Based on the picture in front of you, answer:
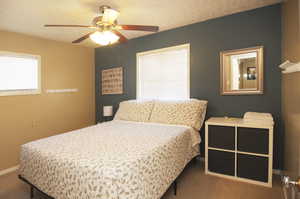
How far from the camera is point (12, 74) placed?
2908 millimetres

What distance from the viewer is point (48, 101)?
3352 millimetres

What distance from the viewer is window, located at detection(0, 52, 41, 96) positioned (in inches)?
110

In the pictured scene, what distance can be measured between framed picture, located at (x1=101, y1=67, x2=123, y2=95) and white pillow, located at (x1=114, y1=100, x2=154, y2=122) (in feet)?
2.37

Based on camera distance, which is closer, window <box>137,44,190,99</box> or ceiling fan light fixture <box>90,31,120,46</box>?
ceiling fan light fixture <box>90,31,120,46</box>

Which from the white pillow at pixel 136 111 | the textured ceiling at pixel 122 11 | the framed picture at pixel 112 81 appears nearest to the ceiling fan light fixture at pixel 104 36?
the textured ceiling at pixel 122 11

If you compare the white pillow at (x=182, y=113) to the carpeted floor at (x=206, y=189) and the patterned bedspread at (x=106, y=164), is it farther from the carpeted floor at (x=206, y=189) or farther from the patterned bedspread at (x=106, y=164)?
the carpeted floor at (x=206, y=189)

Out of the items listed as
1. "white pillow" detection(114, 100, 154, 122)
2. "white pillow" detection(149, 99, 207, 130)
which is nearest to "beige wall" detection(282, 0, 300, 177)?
"white pillow" detection(149, 99, 207, 130)

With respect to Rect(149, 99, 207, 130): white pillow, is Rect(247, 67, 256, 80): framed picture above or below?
above

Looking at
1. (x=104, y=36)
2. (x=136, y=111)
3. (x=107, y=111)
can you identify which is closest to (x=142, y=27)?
(x=104, y=36)

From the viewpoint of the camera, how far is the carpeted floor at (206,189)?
1.94 metres

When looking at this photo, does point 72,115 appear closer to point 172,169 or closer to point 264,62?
point 172,169

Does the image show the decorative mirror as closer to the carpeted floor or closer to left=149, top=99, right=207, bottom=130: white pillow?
left=149, top=99, right=207, bottom=130: white pillow

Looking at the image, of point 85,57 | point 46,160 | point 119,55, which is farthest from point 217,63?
point 85,57

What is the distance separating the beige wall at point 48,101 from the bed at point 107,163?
4.36 ft
